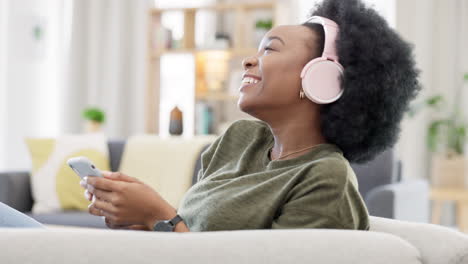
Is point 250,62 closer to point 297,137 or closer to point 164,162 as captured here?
point 297,137

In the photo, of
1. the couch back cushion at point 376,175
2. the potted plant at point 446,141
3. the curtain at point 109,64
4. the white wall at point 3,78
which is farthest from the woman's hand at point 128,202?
the curtain at point 109,64

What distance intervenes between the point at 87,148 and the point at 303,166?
8.56 ft

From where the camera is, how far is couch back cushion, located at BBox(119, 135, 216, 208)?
336cm

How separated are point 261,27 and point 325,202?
405cm

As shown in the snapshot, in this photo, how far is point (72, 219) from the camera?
10.2 ft

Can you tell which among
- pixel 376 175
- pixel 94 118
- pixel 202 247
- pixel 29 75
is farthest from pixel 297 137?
pixel 29 75

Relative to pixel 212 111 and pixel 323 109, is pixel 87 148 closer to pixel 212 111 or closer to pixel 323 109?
pixel 212 111

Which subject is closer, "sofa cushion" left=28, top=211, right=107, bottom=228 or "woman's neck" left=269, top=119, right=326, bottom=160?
"woman's neck" left=269, top=119, right=326, bottom=160

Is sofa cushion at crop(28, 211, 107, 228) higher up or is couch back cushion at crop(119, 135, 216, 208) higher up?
couch back cushion at crop(119, 135, 216, 208)

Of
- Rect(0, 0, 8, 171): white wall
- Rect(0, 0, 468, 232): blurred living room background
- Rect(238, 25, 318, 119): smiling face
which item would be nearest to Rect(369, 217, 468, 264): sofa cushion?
Rect(238, 25, 318, 119): smiling face

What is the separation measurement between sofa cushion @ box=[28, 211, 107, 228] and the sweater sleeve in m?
2.11

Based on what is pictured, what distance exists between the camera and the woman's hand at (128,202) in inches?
42.8

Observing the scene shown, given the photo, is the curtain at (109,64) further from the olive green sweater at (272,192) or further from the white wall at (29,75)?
the olive green sweater at (272,192)

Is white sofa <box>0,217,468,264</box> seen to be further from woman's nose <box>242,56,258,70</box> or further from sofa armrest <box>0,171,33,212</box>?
sofa armrest <box>0,171,33,212</box>
